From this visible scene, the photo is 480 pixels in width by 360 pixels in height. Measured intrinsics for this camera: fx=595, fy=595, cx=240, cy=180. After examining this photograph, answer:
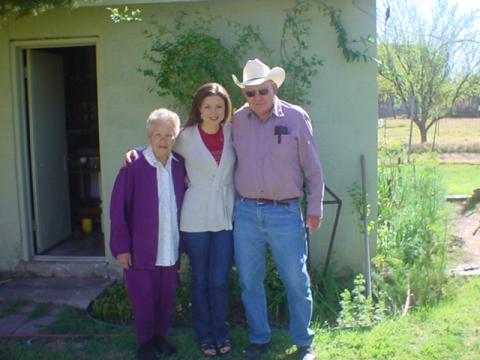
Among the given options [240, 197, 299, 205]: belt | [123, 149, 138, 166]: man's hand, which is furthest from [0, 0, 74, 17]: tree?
[240, 197, 299, 205]: belt

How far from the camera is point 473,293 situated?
5.29 metres

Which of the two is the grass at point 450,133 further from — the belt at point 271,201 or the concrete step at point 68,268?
the belt at point 271,201

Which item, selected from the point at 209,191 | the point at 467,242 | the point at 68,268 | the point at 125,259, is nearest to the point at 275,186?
the point at 209,191

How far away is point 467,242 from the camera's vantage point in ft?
24.4

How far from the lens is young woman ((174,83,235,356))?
3863 mm

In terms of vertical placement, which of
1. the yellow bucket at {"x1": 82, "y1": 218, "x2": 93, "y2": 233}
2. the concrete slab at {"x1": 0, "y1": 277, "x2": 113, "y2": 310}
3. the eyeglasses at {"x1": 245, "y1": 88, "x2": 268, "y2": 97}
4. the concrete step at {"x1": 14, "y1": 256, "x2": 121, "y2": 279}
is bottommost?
the concrete slab at {"x1": 0, "y1": 277, "x2": 113, "y2": 310}

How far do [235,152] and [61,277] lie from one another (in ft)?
9.79

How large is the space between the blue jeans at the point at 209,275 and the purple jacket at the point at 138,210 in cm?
26

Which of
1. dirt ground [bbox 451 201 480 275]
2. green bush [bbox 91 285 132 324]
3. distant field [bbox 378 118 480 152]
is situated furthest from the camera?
distant field [bbox 378 118 480 152]

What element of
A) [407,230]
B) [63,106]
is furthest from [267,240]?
[63,106]

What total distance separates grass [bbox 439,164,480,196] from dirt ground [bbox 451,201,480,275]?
1422 millimetres

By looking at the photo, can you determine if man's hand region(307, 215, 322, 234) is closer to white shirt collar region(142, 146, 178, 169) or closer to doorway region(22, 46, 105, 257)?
white shirt collar region(142, 146, 178, 169)

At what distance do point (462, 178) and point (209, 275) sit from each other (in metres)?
11.3

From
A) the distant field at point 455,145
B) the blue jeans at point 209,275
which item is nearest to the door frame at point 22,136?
the blue jeans at point 209,275
